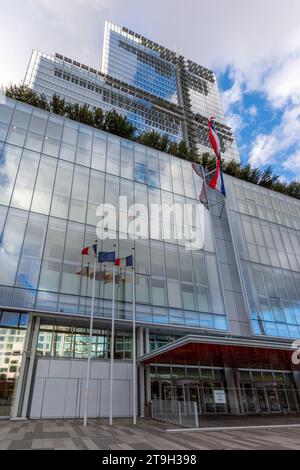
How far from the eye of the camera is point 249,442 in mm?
10680

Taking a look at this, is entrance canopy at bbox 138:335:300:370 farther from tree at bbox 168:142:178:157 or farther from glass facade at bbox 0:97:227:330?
tree at bbox 168:142:178:157

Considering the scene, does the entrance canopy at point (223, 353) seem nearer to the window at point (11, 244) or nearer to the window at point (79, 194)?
the window at point (11, 244)

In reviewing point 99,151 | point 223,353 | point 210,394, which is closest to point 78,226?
point 99,151

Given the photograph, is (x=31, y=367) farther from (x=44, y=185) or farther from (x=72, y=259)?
(x=44, y=185)

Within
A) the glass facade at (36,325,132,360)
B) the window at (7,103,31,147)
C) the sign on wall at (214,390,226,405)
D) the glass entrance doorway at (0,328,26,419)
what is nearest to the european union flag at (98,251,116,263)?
the glass facade at (36,325,132,360)

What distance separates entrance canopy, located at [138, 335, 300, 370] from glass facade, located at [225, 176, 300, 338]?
3737 mm

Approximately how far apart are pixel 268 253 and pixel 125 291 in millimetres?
17533

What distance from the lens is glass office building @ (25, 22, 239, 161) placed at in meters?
75.4

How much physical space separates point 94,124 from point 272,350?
29760 millimetres

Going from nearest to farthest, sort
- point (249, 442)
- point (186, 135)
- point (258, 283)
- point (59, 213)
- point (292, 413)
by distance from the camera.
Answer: point (249, 442) < point (292, 413) < point (59, 213) < point (258, 283) < point (186, 135)

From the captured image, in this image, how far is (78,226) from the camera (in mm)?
22828

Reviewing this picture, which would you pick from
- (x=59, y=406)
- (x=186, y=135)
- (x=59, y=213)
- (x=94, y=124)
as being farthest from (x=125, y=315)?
(x=186, y=135)
